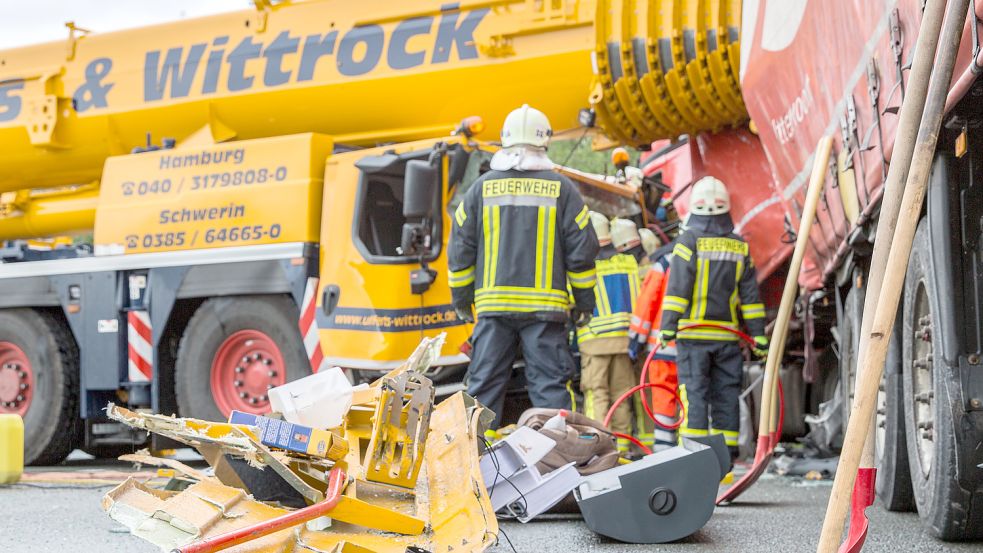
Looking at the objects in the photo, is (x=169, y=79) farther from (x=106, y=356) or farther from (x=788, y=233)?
(x=788, y=233)

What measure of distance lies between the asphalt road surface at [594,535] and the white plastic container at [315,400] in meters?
0.77

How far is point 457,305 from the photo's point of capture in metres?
5.99

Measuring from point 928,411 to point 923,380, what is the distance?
0.11 m

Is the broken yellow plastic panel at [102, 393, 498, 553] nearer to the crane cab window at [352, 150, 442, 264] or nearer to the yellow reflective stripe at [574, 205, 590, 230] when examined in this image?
the yellow reflective stripe at [574, 205, 590, 230]

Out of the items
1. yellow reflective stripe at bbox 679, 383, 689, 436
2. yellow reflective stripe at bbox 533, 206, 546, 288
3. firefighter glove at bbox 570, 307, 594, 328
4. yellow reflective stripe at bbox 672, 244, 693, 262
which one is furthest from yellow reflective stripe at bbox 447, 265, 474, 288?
yellow reflective stripe at bbox 679, 383, 689, 436

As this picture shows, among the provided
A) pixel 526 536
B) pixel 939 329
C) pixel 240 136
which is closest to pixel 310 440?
pixel 526 536

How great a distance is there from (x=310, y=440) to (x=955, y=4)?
206cm

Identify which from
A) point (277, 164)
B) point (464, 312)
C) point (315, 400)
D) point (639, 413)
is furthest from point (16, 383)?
point (315, 400)

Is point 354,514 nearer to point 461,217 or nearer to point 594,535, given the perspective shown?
point 594,535

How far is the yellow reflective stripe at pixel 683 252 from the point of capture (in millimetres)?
6781

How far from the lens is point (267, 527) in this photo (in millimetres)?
3104

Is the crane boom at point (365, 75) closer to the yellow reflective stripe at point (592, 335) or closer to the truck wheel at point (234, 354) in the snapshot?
the yellow reflective stripe at point (592, 335)

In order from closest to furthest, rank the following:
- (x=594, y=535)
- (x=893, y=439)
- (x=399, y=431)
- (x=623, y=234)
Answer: (x=399, y=431) → (x=594, y=535) → (x=893, y=439) → (x=623, y=234)

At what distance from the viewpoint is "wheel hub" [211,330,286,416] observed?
7293 millimetres
